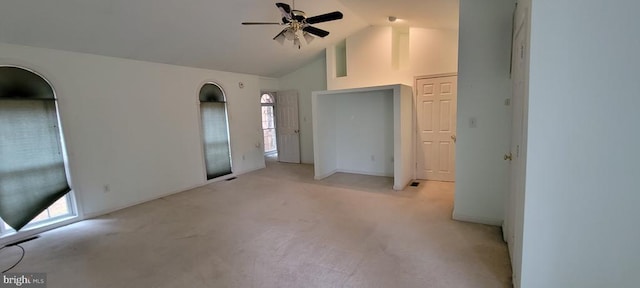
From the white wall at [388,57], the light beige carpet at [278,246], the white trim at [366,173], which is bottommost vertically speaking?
the light beige carpet at [278,246]

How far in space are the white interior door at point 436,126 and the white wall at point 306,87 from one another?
245 cm

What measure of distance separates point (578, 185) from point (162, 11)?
417cm

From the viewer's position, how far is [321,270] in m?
2.33

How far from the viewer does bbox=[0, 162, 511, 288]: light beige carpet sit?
2.25 meters

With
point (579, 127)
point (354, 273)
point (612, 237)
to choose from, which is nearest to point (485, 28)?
point (579, 127)

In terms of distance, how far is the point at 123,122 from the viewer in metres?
4.07

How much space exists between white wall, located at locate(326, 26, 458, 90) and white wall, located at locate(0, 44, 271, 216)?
2579 mm

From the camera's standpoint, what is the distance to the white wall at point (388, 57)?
15.4 feet

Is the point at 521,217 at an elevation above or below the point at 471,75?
below

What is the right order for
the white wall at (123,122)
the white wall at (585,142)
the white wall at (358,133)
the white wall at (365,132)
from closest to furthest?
1. the white wall at (585,142)
2. the white wall at (123,122)
3. the white wall at (358,133)
4. the white wall at (365,132)

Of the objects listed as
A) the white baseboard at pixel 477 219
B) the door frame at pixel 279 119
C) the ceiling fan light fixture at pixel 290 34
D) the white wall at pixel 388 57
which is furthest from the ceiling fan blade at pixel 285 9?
the door frame at pixel 279 119

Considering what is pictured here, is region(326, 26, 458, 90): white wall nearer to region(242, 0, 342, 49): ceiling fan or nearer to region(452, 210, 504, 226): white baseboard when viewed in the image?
region(242, 0, 342, 49): ceiling fan

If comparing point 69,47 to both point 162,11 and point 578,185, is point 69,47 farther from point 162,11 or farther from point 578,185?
point 578,185

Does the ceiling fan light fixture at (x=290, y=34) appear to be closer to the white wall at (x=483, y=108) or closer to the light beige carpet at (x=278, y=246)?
the white wall at (x=483, y=108)
